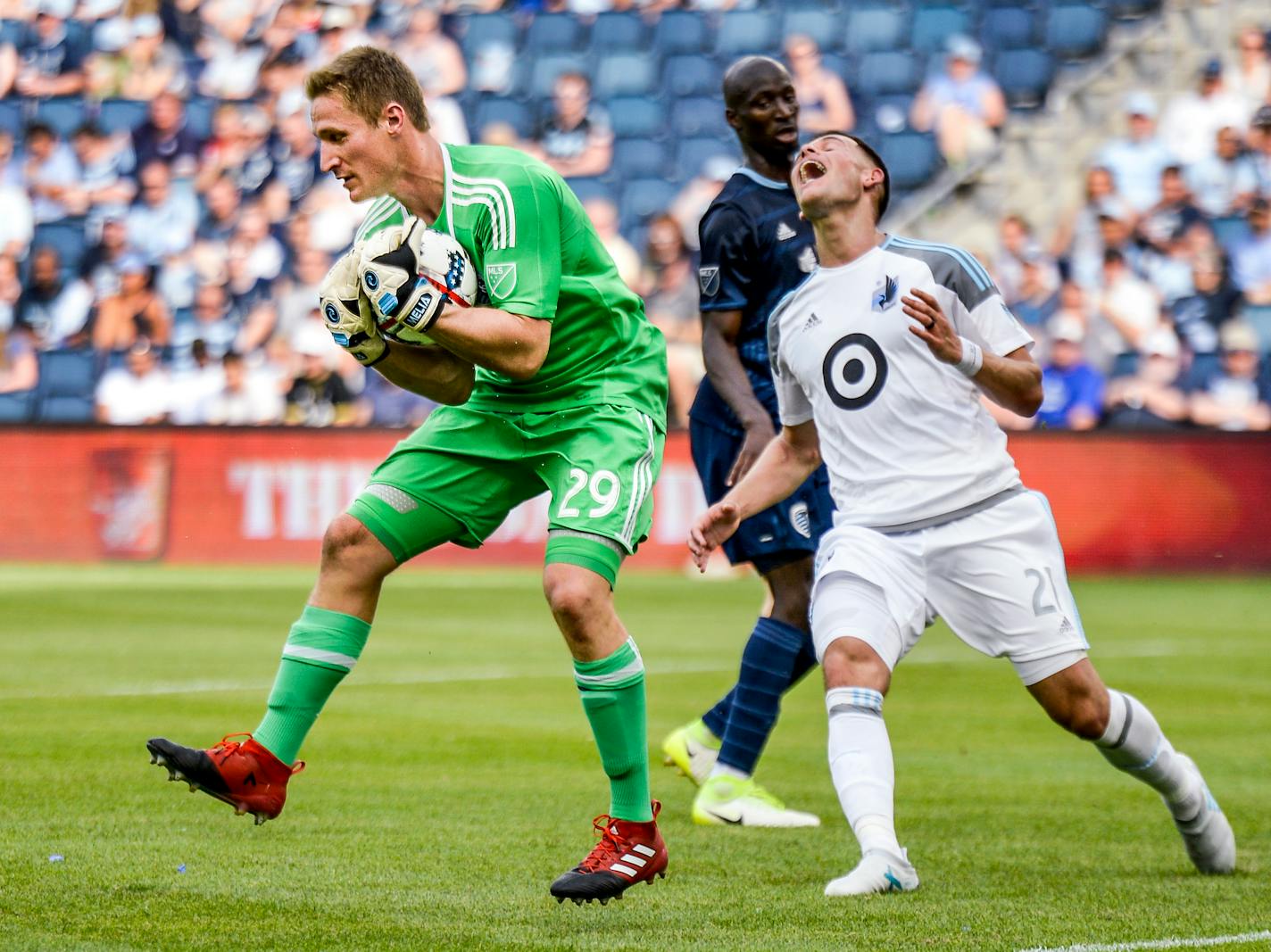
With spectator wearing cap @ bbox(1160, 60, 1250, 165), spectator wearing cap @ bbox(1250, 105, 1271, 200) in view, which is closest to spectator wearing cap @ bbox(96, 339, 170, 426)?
spectator wearing cap @ bbox(1160, 60, 1250, 165)

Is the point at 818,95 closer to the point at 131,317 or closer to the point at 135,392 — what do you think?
the point at 131,317

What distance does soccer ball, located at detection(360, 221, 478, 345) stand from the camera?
438 centimetres

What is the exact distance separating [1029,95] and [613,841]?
17654 mm

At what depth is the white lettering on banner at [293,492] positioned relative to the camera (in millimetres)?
18156

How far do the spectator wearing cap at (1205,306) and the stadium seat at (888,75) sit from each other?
156 inches

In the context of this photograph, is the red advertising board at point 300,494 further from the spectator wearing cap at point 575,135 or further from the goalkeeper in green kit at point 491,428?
the goalkeeper in green kit at point 491,428

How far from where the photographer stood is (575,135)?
69.5ft

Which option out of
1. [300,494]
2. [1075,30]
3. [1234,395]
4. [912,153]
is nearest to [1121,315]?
[1234,395]

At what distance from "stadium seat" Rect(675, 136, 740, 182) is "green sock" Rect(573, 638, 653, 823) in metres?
16.7

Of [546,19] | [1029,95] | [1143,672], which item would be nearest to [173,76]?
[546,19]

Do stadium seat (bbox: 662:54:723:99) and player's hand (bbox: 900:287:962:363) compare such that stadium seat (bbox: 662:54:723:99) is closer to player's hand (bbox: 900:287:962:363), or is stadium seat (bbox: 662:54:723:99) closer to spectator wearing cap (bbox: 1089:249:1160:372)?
spectator wearing cap (bbox: 1089:249:1160:372)

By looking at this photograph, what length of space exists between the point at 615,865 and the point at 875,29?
1812 centimetres

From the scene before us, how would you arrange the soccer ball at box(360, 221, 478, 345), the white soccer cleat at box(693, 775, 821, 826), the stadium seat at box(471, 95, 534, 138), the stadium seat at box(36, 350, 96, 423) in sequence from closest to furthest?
the soccer ball at box(360, 221, 478, 345)
the white soccer cleat at box(693, 775, 821, 826)
the stadium seat at box(36, 350, 96, 423)
the stadium seat at box(471, 95, 534, 138)

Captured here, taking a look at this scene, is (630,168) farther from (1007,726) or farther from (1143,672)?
(1007,726)
